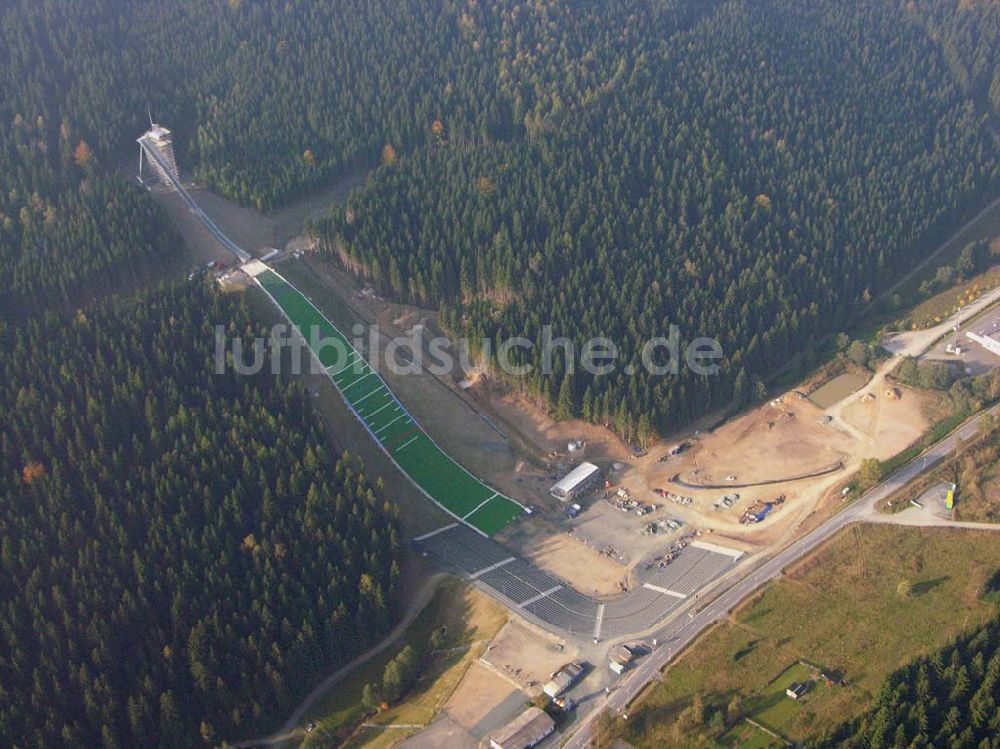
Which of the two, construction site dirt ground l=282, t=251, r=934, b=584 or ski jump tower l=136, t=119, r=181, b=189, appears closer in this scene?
construction site dirt ground l=282, t=251, r=934, b=584

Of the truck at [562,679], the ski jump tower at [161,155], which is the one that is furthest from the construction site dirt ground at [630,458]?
the ski jump tower at [161,155]

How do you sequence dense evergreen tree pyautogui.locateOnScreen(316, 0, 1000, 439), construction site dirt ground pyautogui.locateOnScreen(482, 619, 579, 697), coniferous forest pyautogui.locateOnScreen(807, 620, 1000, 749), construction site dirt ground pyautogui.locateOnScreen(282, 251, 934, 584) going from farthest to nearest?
dense evergreen tree pyautogui.locateOnScreen(316, 0, 1000, 439) < construction site dirt ground pyautogui.locateOnScreen(282, 251, 934, 584) < construction site dirt ground pyautogui.locateOnScreen(482, 619, 579, 697) < coniferous forest pyautogui.locateOnScreen(807, 620, 1000, 749)

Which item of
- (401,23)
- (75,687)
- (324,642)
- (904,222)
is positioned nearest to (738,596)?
(324,642)

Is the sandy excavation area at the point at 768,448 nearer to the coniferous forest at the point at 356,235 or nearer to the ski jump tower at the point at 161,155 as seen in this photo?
the coniferous forest at the point at 356,235

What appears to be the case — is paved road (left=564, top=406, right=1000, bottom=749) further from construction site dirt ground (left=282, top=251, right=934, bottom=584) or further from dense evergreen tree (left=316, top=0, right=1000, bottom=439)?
dense evergreen tree (left=316, top=0, right=1000, bottom=439)

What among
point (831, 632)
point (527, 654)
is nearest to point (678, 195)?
point (831, 632)

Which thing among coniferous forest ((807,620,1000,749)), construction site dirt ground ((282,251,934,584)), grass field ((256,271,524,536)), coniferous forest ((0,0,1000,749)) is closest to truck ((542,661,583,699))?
construction site dirt ground ((282,251,934,584))

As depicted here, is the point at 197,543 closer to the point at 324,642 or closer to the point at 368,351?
the point at 324,642
